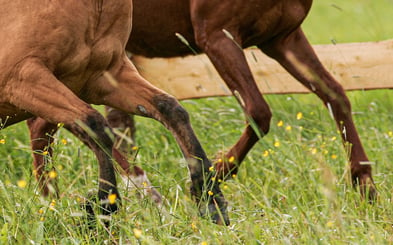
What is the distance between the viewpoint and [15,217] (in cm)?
336

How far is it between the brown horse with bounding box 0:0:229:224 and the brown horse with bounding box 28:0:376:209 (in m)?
0.83

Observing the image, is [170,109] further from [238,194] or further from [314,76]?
[314,76]

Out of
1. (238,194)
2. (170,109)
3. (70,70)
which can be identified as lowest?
(238,194)

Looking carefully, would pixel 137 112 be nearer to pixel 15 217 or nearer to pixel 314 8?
pixel 15 217

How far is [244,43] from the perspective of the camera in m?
4.86

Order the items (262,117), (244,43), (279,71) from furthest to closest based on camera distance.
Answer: (279,71), (244,43), (262,117)

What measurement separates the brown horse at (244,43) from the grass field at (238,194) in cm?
16

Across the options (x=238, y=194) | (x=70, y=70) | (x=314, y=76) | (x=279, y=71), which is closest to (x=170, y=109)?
(x=70, y=70)

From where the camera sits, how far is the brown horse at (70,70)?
11.6 ft

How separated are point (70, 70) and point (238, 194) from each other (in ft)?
3.65

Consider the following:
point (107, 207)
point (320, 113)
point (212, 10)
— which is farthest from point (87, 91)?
point (320, 113)

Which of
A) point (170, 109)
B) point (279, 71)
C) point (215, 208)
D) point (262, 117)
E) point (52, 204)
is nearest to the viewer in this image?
point (52, 204)

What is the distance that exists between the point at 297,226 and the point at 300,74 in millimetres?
1816

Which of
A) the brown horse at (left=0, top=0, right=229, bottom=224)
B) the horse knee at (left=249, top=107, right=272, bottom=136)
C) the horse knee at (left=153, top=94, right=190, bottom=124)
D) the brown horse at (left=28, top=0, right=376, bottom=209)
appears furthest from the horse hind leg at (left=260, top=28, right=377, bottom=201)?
the brown horse at (left=0, top=0, right=229, bottom=224)
